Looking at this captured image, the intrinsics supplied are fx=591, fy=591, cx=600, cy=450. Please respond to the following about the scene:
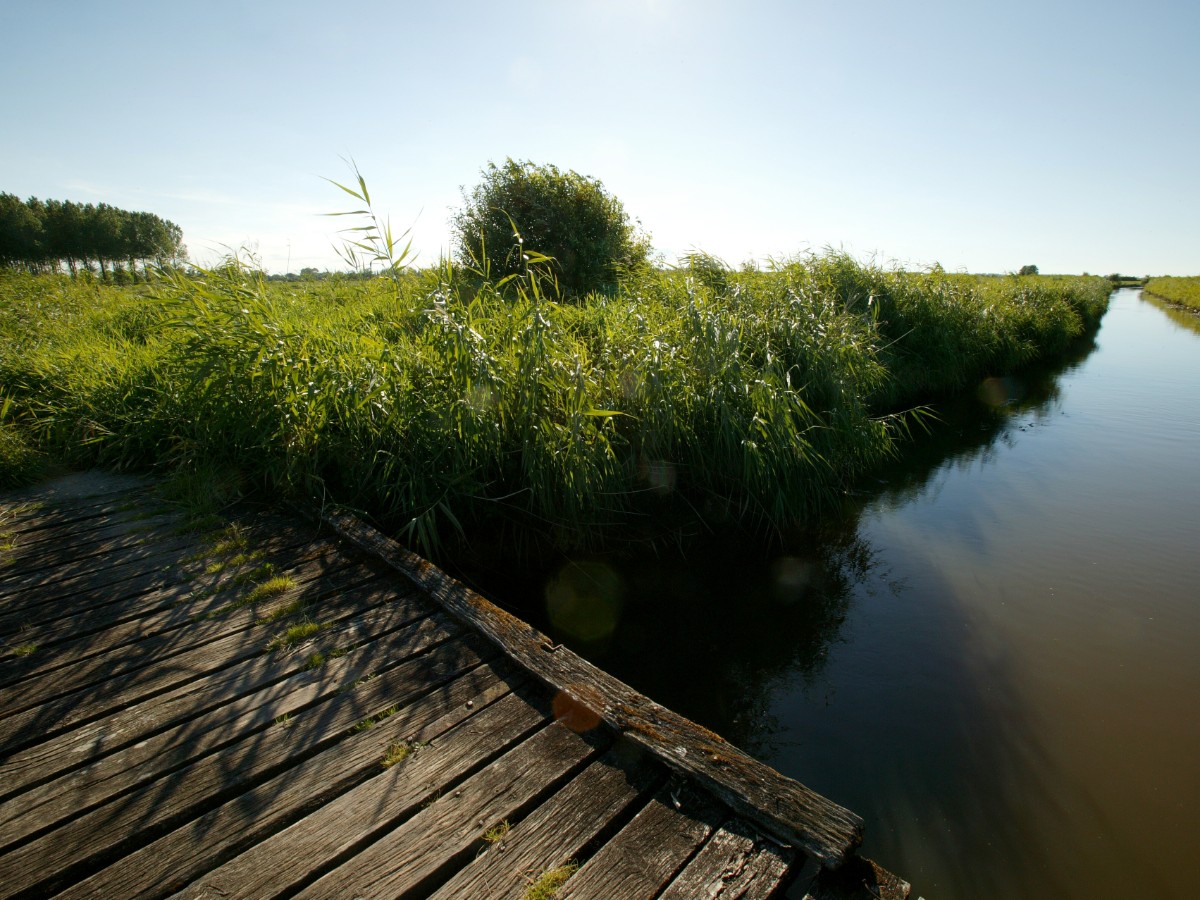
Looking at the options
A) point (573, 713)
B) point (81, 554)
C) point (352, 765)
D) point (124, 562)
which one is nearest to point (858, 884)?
point (573, 713)

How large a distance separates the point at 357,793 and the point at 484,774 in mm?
403

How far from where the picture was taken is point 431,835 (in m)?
1.75

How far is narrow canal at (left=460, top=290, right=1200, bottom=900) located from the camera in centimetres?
276

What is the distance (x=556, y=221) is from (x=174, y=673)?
12642mm

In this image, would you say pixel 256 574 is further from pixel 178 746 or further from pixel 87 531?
pixel 87 531

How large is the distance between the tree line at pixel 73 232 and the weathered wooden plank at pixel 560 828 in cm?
4200

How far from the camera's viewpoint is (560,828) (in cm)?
180

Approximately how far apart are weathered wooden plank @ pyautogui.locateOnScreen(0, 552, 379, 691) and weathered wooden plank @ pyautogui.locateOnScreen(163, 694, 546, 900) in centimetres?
133

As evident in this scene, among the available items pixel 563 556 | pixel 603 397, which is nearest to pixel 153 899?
pixel 563 556

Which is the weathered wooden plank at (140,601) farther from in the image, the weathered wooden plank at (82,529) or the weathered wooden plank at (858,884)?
the weathered wooden plank at (858,884)

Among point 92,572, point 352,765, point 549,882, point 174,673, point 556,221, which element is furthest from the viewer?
point 556,221

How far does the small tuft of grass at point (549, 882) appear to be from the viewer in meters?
1.60

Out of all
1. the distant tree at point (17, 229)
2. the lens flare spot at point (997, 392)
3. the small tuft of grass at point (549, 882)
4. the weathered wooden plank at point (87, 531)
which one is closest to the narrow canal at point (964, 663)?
the small tuft of grass at point (549, 882)

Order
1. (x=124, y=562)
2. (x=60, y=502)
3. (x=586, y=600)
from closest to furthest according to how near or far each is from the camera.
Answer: (x=124, y=562), (x=60, y=502), (x=586, y=600)
